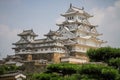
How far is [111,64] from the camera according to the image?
86.0 ft

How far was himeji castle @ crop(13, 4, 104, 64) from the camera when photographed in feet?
153

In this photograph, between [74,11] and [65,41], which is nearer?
[65,41]

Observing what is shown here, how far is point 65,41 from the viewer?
49250 mm

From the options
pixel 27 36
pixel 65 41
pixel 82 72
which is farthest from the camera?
pixel 27 36

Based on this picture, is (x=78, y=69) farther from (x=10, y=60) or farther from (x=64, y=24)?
(x=64, y=24)

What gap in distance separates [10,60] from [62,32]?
31.1ft

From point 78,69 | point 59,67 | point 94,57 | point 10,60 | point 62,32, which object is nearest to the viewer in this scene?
point 78,69

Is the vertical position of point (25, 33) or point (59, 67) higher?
point (25, 33)

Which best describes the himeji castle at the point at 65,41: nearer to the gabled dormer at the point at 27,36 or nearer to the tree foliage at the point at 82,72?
the gabled dormer at the point at 27,36

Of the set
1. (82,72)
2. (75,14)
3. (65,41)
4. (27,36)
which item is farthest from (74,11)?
(82,72)

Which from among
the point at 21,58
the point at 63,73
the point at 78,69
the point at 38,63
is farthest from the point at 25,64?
the point at 78,69

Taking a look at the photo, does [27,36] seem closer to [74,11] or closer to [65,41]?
[65,41]

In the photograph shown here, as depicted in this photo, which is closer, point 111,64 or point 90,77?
point 90,77

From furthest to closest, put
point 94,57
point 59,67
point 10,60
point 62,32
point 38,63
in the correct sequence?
point 62,32 < point 10,60 < point 38,63 < point 94,57 < point 59,67
